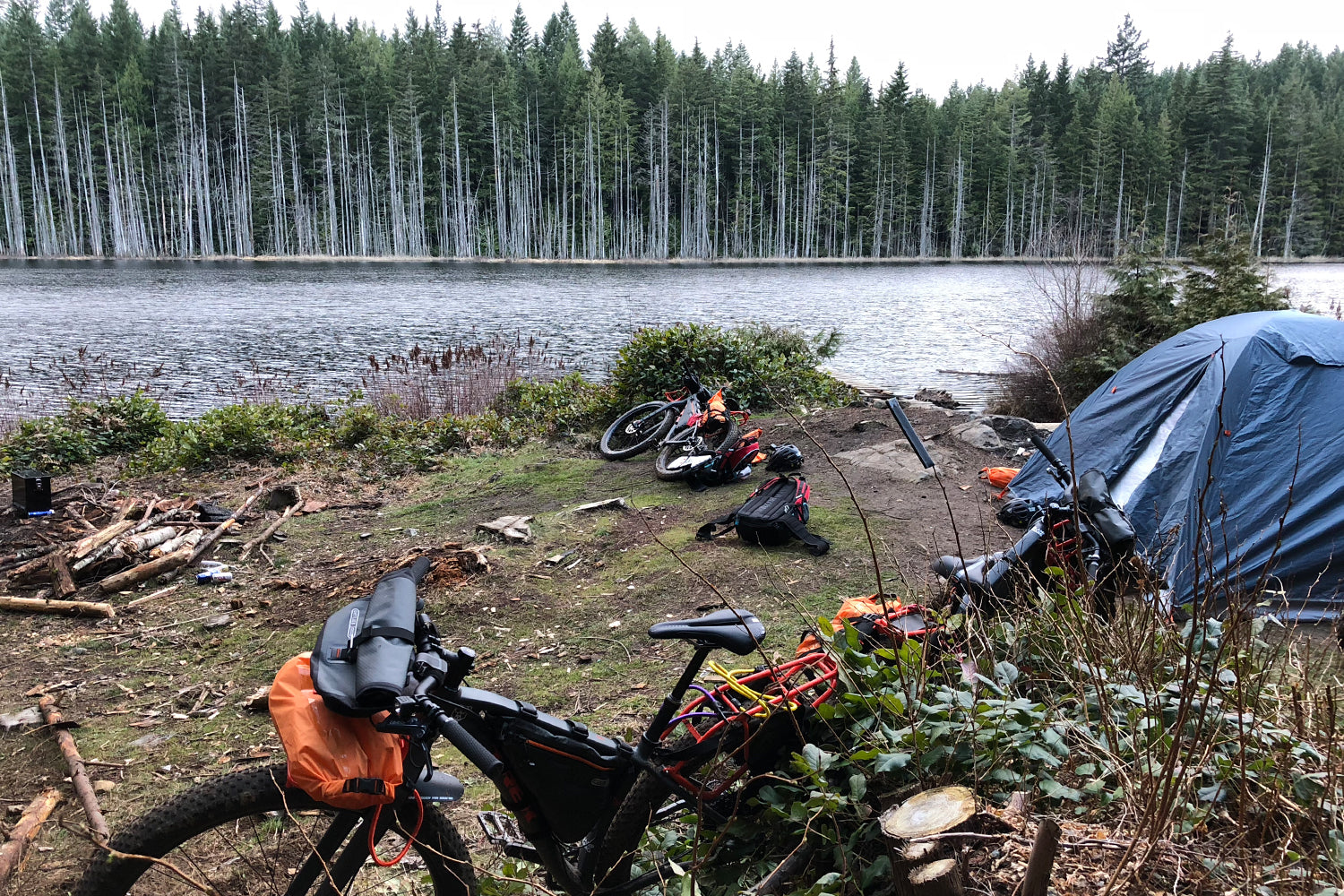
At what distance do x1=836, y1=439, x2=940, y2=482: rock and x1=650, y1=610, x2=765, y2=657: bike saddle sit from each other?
5941 millimetres

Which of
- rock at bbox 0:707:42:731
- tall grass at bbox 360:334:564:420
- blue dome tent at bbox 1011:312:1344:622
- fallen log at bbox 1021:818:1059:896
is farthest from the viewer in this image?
A: tall grass at bbox 360:334:564:420

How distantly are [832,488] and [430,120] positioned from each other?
7080 centimetres

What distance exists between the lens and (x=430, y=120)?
7006cm

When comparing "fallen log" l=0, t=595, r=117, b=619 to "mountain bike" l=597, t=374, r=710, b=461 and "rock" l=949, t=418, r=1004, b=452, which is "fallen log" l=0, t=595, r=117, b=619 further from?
"rock" l=949, t=418, r=1004, b=452

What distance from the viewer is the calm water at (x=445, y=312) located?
65.1 feet

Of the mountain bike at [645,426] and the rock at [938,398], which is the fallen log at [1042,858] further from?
the rock at [938,398]

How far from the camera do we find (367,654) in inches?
73.9

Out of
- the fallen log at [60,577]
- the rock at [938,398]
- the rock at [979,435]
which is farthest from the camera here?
the rock at [938,398]

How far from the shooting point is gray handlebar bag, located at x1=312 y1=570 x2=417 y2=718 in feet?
5.97

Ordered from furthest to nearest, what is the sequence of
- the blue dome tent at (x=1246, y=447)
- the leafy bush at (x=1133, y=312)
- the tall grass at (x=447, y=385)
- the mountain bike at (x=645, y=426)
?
the tall grass at (x=447, y=385), the leafy bush at (x=1133, y=312), the mountain bike at (x=645, y=426), the blue dome tent at (x=1246, y=447)

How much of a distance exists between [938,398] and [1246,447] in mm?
7443

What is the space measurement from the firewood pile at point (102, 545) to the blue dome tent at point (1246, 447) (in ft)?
22.2

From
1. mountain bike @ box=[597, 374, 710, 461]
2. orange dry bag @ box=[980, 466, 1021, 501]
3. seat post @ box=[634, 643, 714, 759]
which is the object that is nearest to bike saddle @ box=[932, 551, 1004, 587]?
seat post @ box=[634, 643, 714, 759]

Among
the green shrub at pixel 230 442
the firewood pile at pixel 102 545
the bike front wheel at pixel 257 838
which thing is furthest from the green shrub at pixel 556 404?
the bike front wheel at pixel 257 838
